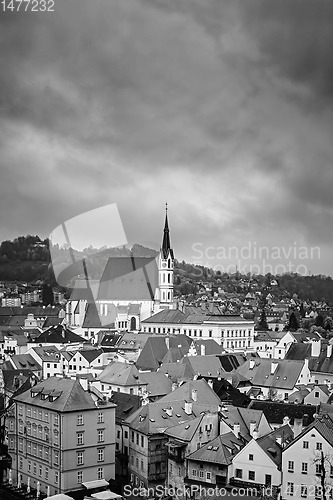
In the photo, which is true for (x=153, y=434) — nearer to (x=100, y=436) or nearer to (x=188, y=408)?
(x=100, y=436)

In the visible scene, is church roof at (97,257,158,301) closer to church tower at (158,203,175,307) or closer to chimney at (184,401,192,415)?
church tower at (158,203,175,307)

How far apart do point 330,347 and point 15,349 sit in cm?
2783

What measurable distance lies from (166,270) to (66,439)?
52261 millimetres

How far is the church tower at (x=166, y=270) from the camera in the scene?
76.8m

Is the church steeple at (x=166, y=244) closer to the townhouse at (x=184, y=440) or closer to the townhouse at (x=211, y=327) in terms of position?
the townhouse at (x=211, y=327)

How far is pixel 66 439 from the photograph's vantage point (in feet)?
84.6

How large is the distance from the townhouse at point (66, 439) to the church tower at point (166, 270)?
160ft

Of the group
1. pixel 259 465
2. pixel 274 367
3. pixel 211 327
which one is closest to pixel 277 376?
pixel 274 367

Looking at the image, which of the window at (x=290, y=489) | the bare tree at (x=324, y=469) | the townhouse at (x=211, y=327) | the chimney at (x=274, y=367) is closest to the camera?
the bare tree at (x=324, y=469)

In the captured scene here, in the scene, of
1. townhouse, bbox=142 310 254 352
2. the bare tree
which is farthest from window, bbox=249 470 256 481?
townhouse, bbox=142 310 254 352

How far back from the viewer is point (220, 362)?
148 feet

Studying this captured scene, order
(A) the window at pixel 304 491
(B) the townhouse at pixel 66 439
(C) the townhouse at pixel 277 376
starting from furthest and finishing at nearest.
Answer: (C) the townhouse at pixel 277 376, (B) the townhouse at pixel 66 439, (A) the window at pixel 304 491

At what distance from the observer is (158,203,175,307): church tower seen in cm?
7675

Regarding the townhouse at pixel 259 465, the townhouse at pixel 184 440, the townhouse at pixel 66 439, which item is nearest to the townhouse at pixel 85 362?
the townhouse at pixel 66 439
